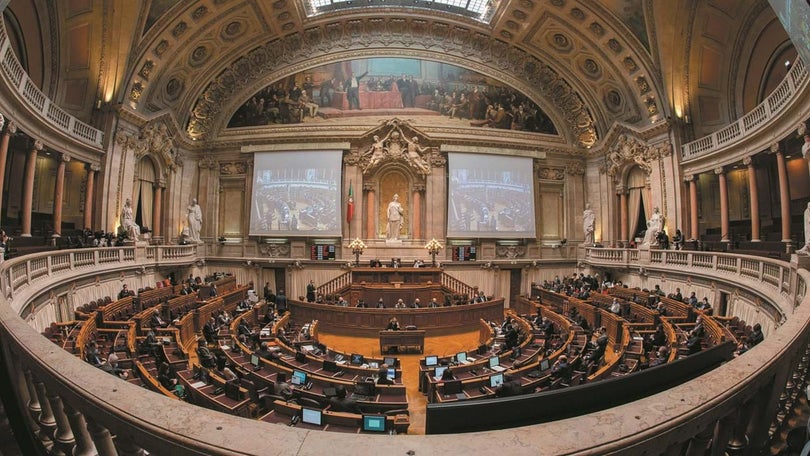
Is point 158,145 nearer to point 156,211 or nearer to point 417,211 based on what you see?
point 156,211

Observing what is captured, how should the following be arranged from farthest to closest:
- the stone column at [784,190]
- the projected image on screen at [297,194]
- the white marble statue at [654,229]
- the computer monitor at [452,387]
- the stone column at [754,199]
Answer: the projected image on screen at [297,194]
the white marble statue at [654,229]
the stone column at [754,199]
the stone column at [784,190]
the computer monitor at [452,387]

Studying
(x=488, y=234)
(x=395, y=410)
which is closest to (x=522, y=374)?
(x=395, y=410)

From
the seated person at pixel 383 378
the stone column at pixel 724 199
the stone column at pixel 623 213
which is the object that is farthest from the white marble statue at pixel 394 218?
the stone column at pixel 724 199

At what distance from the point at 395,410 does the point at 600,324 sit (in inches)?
460

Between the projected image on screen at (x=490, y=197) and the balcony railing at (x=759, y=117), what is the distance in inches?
352

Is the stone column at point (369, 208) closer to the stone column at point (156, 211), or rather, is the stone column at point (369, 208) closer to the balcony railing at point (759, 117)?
the stone column at point (156, 211)

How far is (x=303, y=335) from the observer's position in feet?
46.4

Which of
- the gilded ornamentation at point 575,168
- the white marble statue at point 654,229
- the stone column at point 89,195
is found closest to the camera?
the stone column at point 89,195

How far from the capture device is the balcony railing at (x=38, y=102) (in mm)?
12812

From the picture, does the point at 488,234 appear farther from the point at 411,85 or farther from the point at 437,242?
the point at 411,85

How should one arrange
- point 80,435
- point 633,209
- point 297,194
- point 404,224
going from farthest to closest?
point 404,224
point 297,194
point 633,209
point 80,435

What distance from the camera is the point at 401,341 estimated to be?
46.8 ft

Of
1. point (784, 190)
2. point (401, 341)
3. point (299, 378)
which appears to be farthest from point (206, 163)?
point (784, 190)

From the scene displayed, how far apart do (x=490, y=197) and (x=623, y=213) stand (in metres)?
8.20
